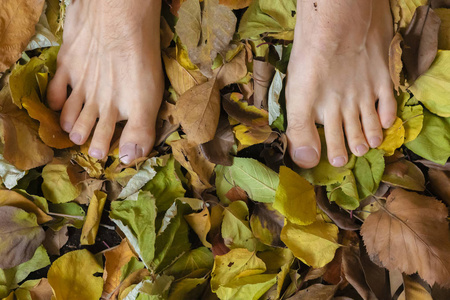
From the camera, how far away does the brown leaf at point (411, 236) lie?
61 centimetres

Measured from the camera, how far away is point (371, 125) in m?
0.73

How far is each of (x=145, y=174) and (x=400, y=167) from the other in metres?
0.47

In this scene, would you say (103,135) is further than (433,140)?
Yes

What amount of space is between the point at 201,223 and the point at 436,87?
18.7 inches

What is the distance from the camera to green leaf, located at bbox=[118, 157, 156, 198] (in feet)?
2.42

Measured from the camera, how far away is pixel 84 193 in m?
0.77

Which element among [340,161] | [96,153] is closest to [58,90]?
[96,153]

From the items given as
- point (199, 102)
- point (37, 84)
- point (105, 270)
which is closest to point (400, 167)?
point (199, 102)

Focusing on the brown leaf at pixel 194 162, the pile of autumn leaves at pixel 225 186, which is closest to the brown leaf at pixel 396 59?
the pile of autumn leaves at pixel 225 186

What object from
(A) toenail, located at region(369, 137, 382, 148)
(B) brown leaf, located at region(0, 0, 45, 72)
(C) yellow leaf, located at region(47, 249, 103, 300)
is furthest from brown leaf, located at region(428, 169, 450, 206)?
(B) brown leaf, located at region(0, 0, 45, 72)

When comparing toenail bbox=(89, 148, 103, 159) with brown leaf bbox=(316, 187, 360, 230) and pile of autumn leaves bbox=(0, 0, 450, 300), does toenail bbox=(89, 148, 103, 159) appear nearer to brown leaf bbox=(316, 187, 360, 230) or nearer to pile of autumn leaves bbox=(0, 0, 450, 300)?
pile of autumn leaves bbox=(0, 0, 450, 300)

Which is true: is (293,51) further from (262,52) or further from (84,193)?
(84,193)

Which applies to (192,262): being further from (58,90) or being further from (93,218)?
(58,90)

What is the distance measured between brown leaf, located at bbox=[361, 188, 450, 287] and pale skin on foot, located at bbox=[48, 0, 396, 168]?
0.39 feet
